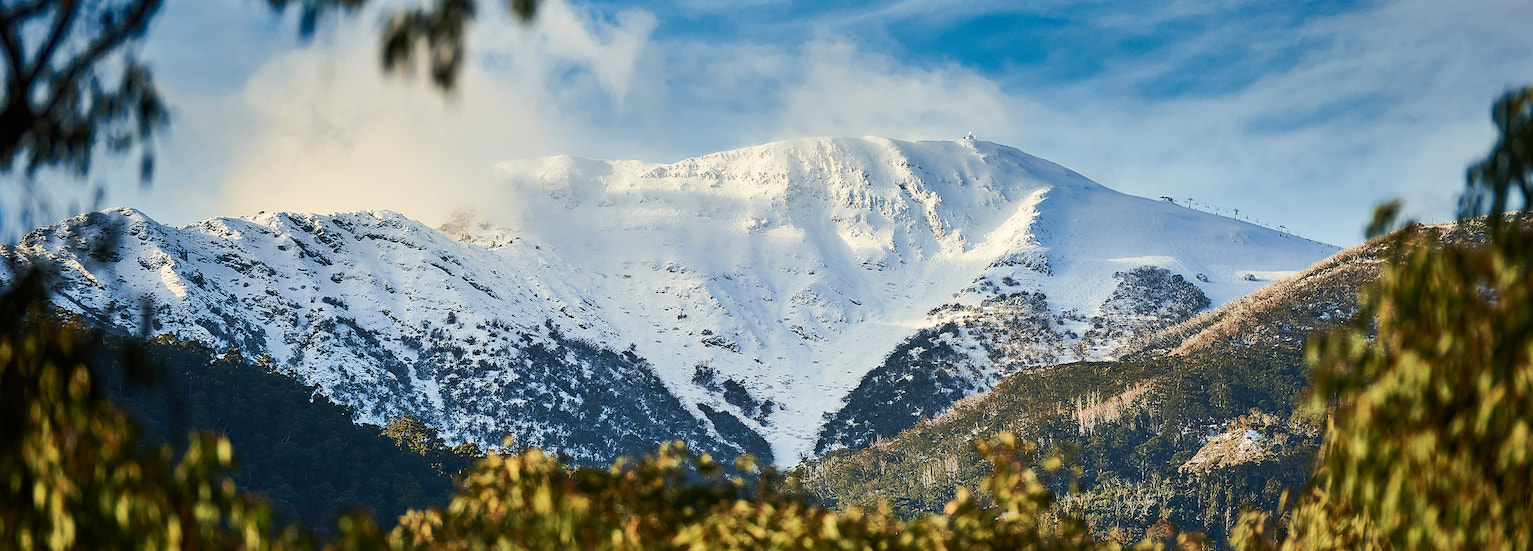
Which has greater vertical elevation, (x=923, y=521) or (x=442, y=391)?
(x=442, y=391)

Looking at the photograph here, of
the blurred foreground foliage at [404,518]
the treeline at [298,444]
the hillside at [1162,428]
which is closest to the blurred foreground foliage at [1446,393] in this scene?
the blurred foreground foliage at [404,518]

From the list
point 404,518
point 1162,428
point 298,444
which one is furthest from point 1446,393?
point 1162,428

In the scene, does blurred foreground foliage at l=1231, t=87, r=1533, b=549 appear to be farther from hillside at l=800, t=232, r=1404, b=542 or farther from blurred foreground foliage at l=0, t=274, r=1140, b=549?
hillside at l=800, t=232, r=1404, b=542

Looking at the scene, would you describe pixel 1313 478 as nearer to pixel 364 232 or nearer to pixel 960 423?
pixel 960 423

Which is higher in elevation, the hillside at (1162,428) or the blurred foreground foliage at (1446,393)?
the hillside at (1162,428)

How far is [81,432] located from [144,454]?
440 millimetres

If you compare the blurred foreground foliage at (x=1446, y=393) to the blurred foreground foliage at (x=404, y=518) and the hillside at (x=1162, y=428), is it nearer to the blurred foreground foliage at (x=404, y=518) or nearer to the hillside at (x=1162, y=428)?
the blurred foreground foliage at (x=404, y=518)

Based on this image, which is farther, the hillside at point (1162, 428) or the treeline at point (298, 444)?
the hillside at point (1162, 428)

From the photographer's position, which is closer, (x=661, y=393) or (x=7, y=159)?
(x=7, y=159)

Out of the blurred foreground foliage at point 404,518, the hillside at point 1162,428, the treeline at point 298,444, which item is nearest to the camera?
the blurred foreground foliage at point 404,518

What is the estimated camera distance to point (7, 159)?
7.93m

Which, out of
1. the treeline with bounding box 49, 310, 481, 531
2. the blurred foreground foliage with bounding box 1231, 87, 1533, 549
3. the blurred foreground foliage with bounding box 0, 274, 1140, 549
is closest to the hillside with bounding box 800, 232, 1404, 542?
the treeline with bounding box 49, 310, 481, 531

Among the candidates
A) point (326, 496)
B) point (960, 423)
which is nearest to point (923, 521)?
point (326, 496)

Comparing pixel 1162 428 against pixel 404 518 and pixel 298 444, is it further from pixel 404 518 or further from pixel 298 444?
pixel 404 518
